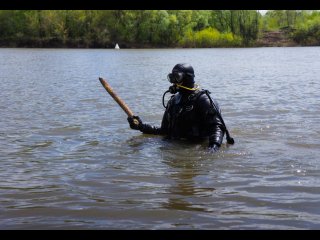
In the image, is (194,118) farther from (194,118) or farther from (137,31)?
(137,31)

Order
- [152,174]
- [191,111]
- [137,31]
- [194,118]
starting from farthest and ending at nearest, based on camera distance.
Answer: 1. [137,31]
2. [194,118]
3. [191,111]
4. [152,174]

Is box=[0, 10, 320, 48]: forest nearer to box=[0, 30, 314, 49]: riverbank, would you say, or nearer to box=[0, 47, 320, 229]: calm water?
box=[0, 30, 314, 49]: riverbank

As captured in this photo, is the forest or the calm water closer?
the calm water

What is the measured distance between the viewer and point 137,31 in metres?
95.1

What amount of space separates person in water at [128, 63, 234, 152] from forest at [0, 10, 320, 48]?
86318 millimetres

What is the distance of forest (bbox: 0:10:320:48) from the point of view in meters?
93.5

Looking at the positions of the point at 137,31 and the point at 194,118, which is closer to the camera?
A: the point at 194,118

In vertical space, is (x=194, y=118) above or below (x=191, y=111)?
below

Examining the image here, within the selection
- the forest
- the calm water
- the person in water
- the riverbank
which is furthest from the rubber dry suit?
the riverbank

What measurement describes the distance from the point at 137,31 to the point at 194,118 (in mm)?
89622

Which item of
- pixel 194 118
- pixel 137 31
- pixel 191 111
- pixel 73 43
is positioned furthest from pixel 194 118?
pixel 137 31

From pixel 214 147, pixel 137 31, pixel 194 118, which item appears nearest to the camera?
pixel 214 147

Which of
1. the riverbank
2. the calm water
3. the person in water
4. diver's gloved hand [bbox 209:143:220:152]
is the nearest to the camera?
the calm water
